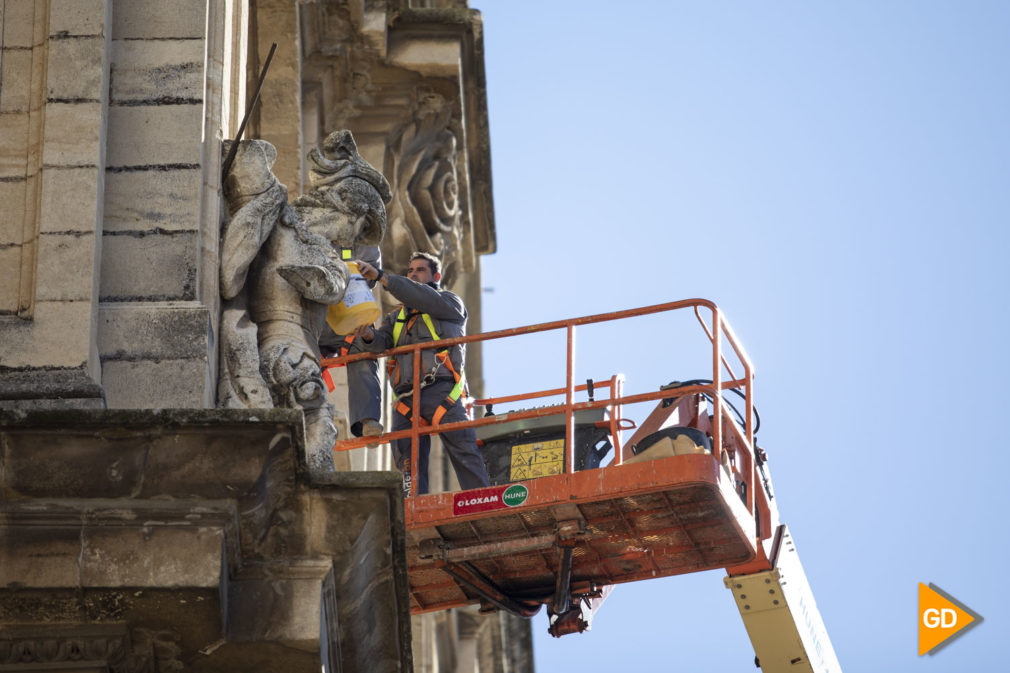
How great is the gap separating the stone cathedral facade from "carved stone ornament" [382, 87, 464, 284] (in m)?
6.24

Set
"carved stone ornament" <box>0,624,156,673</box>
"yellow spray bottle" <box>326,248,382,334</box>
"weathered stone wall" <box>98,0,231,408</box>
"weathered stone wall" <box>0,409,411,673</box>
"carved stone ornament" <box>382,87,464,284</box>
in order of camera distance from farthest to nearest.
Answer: "carved stone ornament" <box>382,87,464,284</box> < "yellow spray bottle" <box>326,248,382,334</box> < "weathered stone wall" <box>98,0,231,408</box> < "carved stone ornament" <box>0,624,156,673</box> < "weathered stone wall" <box>0,409,411,673</box>

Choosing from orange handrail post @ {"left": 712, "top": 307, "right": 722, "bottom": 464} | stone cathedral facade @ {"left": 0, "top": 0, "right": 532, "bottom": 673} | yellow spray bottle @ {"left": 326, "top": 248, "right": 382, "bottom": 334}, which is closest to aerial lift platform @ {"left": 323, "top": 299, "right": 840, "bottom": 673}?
orange handrail post @ {"left": 712, "top": 307, "right": 722, "bottom": 464}

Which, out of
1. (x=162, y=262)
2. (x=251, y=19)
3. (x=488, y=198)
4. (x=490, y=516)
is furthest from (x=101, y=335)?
(x=488, y=198)

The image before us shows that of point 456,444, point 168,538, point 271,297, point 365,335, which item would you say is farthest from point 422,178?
Answer: point 168,538

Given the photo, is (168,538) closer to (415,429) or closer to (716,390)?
(415,429)

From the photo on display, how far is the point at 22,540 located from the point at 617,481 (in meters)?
4.56

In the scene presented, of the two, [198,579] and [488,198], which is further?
[488,198]

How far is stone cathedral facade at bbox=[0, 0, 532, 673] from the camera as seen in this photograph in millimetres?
9094

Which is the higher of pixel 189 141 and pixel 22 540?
pixel 189 141

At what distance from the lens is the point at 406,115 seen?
61.7ft

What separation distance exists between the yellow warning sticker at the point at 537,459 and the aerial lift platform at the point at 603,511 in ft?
0.03

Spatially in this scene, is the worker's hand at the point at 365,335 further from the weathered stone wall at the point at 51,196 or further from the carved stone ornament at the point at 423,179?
the carved stone ornament at the point at 423,179

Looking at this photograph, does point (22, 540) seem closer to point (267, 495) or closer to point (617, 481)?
point (267, 495)

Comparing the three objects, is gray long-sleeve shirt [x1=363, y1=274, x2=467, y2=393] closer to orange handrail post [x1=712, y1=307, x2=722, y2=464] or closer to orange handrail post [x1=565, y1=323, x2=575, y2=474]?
orange handrail post [x1=565, y1=323, x2=575, y2=474]
